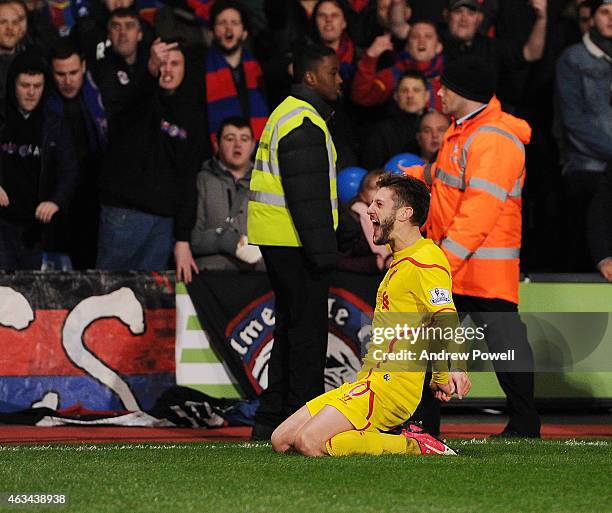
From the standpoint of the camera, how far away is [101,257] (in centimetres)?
1066

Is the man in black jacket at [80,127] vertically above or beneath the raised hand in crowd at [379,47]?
beneath

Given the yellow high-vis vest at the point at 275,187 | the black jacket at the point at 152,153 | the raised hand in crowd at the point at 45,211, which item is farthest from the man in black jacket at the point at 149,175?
the yellow high-vis vest at the point at 275,187

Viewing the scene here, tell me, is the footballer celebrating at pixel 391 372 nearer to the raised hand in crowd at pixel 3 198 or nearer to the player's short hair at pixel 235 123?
the player's short hair at pixel 235 123

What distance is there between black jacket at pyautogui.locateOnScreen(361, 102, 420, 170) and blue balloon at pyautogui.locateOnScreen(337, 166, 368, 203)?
46 cm

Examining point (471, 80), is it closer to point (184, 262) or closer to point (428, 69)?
point (184, 262)

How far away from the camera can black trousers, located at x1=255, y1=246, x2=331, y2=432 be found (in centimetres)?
834

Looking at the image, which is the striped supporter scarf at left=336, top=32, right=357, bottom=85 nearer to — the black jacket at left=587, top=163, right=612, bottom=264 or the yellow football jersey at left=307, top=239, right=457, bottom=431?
the black jacket at left=587, top=163, right=612, bottom=264

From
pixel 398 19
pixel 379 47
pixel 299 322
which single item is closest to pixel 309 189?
pixel 299 322

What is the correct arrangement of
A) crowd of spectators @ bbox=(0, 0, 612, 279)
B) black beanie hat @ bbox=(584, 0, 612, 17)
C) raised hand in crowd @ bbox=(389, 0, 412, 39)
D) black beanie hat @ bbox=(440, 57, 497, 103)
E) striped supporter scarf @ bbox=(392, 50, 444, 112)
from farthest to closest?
raised hand in crowd @ bbox=(389, 0, 412, 39) < black beanie hat @ bbox=(584, 0, 612, 17) < striped supporter scarf @ bbox=(392, 50, 444, 112) < crowd of spectators @ bbox=(0, 0, 612, 279) < black beanie hat @ bbox=(440, 57, 497, 103)

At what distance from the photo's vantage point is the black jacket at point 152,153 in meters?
10.6

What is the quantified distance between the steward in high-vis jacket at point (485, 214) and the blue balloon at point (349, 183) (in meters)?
2.40

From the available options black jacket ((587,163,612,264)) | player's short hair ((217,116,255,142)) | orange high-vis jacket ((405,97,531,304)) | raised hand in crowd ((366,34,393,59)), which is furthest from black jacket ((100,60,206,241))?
black jacket ((587,163,612,264))

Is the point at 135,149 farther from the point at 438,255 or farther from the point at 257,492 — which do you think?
the point at 257,492

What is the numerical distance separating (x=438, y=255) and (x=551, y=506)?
1.86 m
